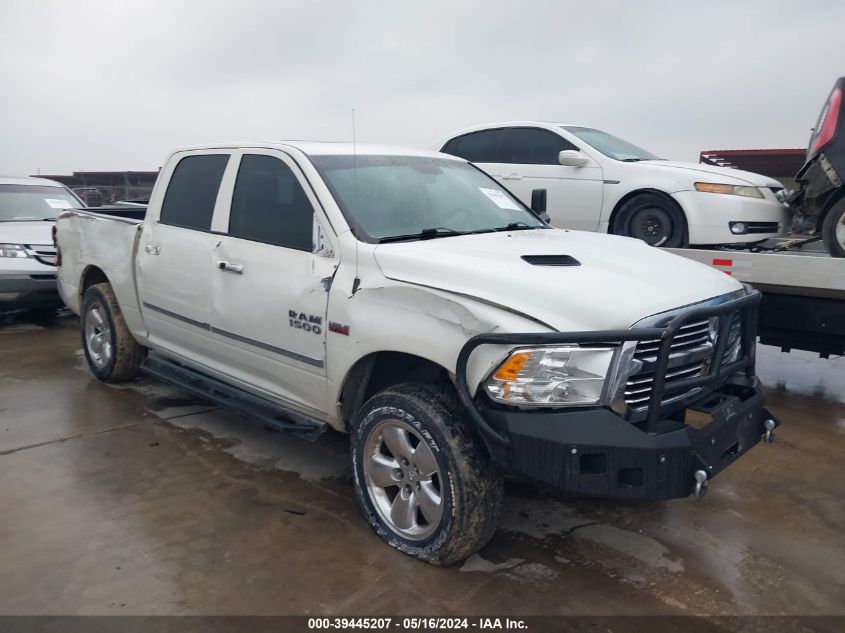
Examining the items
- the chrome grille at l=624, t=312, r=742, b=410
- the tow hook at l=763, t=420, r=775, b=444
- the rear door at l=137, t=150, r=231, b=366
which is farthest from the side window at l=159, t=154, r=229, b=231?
the tow hook at l=763, t=420, r=775, b=444

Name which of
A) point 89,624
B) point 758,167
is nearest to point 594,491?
point 89,624

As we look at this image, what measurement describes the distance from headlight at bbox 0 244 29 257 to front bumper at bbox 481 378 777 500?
686 cm

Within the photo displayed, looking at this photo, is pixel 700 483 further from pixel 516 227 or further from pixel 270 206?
pixel 270 206

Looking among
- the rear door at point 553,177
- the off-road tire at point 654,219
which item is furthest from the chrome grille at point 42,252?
the off-road tire at point 654,219

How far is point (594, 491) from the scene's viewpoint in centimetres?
260

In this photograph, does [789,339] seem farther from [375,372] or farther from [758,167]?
[758,167]

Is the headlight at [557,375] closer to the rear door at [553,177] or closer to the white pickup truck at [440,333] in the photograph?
the white pickup truck at [440,333]

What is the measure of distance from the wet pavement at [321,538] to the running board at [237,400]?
1.21 ft

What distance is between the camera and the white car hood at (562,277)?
2699mm

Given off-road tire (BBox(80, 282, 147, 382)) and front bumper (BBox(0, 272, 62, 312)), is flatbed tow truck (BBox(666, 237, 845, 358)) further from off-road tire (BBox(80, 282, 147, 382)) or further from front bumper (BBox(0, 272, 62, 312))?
front bumper (BBox(0, 272, 62, 312))

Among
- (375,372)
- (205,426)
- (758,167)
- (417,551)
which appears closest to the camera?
(417,551)

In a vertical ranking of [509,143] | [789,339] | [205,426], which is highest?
[509,143]

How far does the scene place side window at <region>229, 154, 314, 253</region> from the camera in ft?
11.9

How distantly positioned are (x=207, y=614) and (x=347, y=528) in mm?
825
